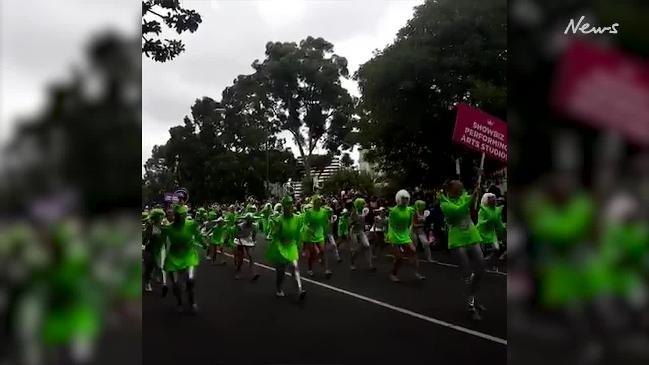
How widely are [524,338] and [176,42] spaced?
2.46 metres

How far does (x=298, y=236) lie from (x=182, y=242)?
5.79 ft

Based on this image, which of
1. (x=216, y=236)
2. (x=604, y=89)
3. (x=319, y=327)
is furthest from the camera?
(x=216, y=236)

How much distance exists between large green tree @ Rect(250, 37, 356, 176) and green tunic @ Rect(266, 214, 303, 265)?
85 cm

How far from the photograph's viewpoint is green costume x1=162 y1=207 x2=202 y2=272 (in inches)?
158

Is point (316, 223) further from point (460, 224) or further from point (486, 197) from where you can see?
point (486, 197)

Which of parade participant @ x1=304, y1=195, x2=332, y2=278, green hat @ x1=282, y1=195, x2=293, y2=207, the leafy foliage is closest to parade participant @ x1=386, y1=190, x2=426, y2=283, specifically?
the leafy foliage

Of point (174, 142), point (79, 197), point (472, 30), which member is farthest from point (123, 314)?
point (472, 30)

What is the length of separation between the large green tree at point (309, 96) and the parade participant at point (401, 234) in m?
1.10

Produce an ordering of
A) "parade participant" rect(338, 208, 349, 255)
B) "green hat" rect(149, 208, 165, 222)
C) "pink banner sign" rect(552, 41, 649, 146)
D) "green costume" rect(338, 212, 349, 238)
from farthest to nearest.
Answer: "green costume" rect(338, 212, 349, 238) → "parade participant" rect(338, 208, 349, 255) → "green hat" rect(149, 208, 165, 222) → "pink banner sign" rect(552, 41, 649, 146)

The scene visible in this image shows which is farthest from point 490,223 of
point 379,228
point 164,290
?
point 379,228

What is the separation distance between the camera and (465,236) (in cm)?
548

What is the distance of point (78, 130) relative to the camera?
2.54 meters

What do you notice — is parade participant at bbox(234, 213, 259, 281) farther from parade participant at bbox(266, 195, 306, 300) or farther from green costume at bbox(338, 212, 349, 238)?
green costume at bbox(338, 212, 349, 238)

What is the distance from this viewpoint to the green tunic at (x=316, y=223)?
18.6 feet
